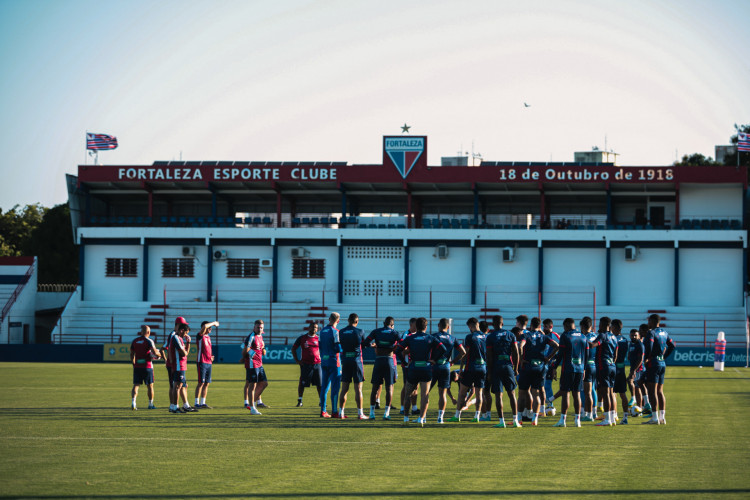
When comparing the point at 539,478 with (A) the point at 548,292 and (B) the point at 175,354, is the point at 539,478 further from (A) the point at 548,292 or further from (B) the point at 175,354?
(A) the point at 548,292

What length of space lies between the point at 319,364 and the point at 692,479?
10310mm

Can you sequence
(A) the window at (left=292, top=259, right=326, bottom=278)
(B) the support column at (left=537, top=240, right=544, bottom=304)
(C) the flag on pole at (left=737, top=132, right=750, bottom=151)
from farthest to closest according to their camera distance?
(A) the window at (left=292, top=259, right=326, bottom=278) → (B) the support column at (left=537, top=240, right=544, bottom=304) → (C) the flag on pole at (left=737, top=132, right=750, bottom=151)

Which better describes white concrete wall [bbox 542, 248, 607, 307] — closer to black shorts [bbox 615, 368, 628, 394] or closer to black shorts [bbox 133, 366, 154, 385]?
black shorts [bbox 615, 368, 628, 394]

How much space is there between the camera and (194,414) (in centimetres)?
1933

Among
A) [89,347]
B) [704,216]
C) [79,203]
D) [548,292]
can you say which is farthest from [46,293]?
[704,216]

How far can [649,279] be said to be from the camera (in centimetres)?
5272

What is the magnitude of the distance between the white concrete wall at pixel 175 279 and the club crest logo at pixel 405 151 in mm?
11550

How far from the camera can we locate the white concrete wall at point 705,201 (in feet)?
176

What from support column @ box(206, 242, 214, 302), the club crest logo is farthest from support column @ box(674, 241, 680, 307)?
support column @ box(206, 242, 214, 302)

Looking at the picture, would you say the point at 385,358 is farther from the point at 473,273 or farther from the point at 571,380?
the point at 473,273

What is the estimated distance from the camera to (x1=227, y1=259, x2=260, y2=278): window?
54812mm

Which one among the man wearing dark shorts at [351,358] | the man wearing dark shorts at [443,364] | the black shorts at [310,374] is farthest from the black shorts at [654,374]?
the black shorts at [310,374]

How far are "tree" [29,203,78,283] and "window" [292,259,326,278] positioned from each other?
27373 mm

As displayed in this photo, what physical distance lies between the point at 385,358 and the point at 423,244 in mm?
35147
